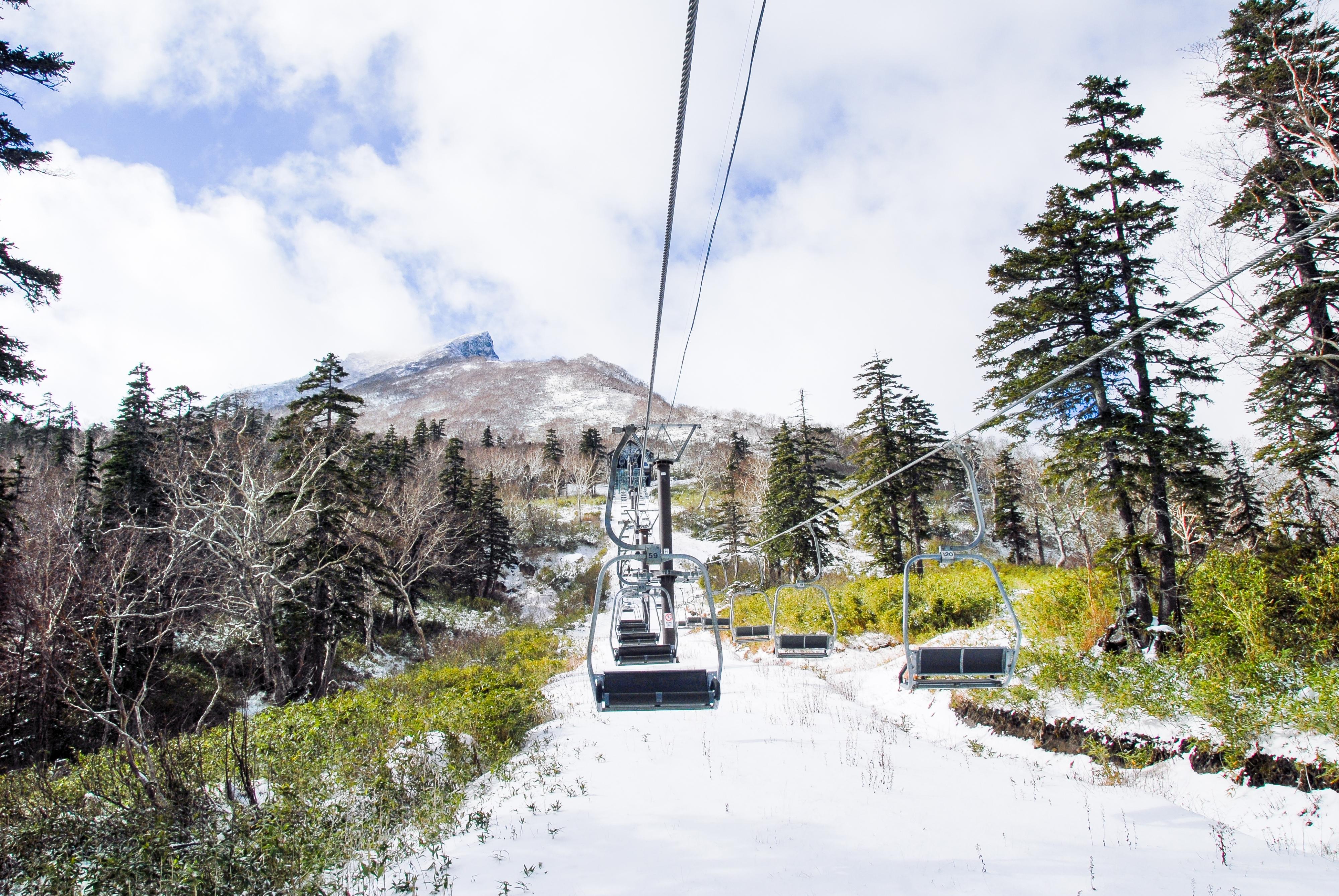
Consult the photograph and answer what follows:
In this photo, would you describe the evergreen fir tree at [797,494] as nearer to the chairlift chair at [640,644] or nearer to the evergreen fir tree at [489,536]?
the chairlift chair at [640,644]

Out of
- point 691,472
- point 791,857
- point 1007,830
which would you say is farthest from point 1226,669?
point 691,472

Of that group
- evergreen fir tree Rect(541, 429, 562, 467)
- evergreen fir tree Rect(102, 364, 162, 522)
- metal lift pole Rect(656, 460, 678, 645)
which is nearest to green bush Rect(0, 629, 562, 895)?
metal lift pole Rect(656, 460, 678, 645)

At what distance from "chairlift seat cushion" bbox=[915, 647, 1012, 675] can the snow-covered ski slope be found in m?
2.02

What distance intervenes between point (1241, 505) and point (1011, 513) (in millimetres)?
14022

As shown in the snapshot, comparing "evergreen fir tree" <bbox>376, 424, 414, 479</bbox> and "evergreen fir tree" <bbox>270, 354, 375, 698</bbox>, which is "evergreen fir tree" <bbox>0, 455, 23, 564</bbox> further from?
"evergreen fir tree" <bbox>376, 424, 414, 479</bbox>

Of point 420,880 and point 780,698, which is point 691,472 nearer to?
point 780,698

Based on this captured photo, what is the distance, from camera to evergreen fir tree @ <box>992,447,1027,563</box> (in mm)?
46188

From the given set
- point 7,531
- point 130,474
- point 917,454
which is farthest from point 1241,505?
point 130,474

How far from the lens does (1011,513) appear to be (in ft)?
157

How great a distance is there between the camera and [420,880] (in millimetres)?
6898

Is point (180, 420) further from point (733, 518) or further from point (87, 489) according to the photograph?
point (733, 518)

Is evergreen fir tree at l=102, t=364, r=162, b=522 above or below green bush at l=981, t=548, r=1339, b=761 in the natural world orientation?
above

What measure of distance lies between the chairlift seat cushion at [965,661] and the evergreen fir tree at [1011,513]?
133 ft

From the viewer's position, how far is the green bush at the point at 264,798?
6684 millimetres
